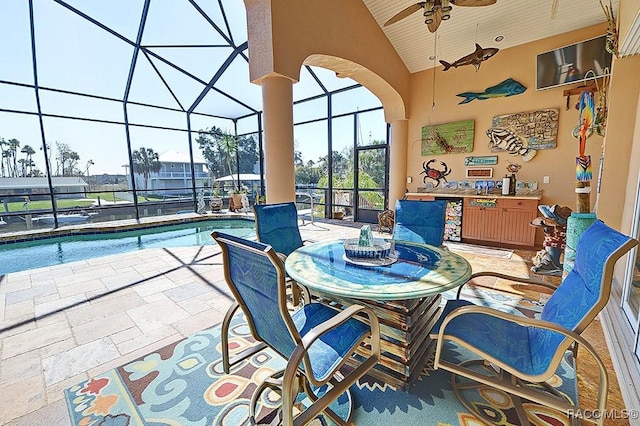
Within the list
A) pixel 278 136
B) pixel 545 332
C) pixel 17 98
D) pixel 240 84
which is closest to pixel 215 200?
pixel 240 84

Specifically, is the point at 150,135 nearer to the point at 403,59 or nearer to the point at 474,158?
the point at 403,59

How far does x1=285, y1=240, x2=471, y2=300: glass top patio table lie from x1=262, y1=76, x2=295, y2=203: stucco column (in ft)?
5.89

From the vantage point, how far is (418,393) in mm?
1597

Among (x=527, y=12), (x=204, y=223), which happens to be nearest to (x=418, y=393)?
(x=527, y=12)

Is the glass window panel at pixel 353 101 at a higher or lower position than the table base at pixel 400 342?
higher

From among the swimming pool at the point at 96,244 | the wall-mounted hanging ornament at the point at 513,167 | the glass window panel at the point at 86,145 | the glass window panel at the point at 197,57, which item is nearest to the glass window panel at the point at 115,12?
the glass window panel at the point at 197,57

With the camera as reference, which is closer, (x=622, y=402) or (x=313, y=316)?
(x=622, y=402)

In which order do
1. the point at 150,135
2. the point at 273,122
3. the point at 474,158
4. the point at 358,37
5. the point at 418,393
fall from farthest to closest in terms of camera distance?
the point at 150,135 < the point at 474,158 < the point at 358,37 < the point at 273,122 < the point at 418,393

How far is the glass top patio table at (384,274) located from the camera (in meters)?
1.45

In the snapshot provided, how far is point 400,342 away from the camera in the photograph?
162 cm

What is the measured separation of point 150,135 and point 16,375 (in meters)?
8.26

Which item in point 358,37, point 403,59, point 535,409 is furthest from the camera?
point 403,59

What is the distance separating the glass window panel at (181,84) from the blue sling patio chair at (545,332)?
8.70 metres

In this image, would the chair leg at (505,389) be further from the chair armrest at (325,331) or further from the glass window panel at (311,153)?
the glass window panel at (311,153)
